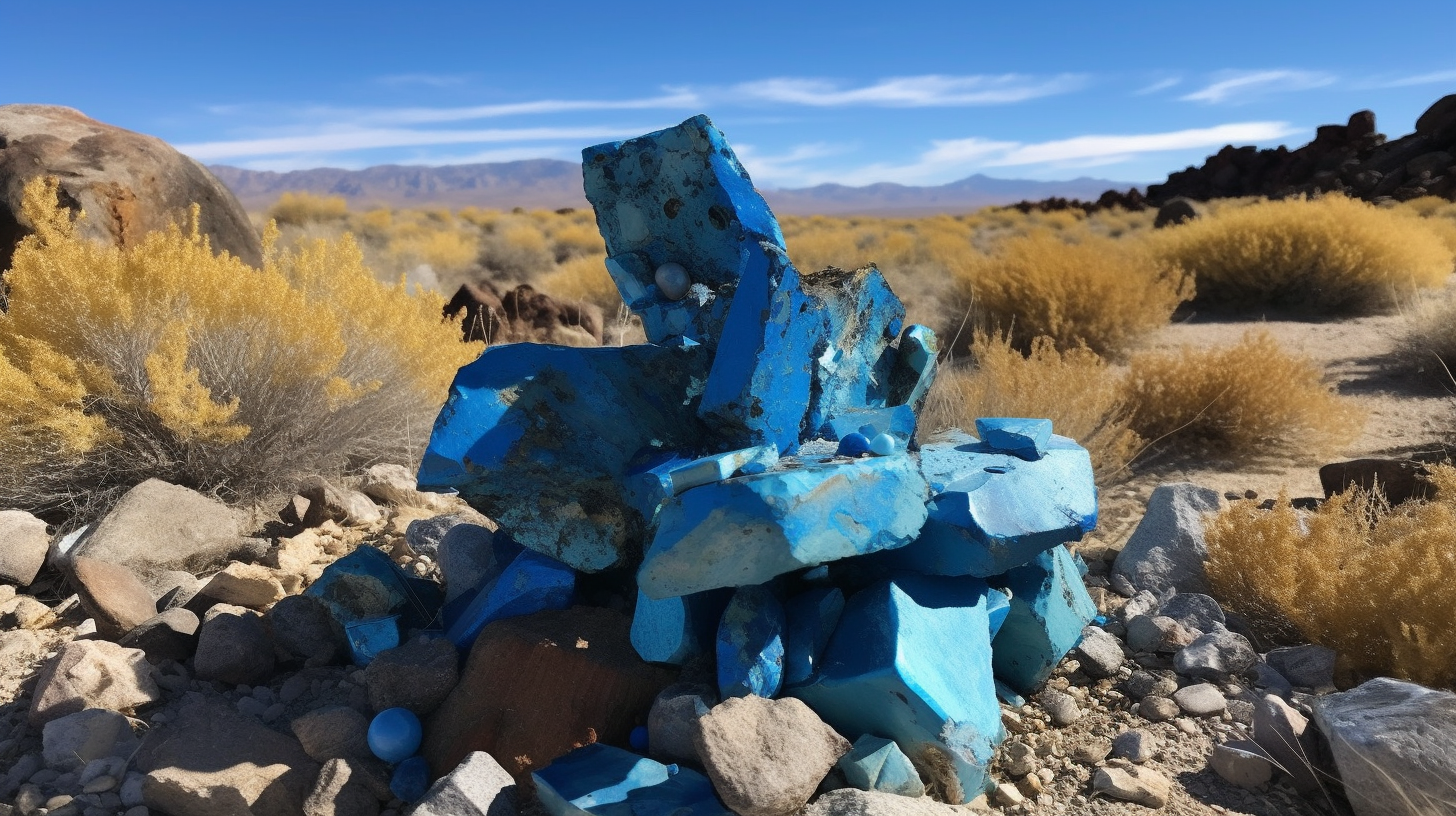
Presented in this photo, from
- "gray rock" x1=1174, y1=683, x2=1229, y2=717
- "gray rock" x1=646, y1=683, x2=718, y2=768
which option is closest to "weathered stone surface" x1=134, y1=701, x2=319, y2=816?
"gray rock" x1=646, y1=683, x2=718, y2=768

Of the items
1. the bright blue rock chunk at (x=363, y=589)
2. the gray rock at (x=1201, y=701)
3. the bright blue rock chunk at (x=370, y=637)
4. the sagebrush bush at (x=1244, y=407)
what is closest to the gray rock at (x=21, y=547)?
the bright blue rock chunk at (x=363, y=589)

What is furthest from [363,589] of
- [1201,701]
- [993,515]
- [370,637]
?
[1201,701]

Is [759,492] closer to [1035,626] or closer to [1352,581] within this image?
[1035,626]

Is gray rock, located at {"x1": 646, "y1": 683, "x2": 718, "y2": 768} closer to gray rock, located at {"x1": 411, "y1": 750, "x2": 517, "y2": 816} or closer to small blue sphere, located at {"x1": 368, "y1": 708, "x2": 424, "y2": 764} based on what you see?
gray rock, located at {"x1": 411, "y1": 750, "x2": 517, "y2": 816}

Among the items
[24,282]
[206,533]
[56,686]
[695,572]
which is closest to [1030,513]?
[695,572]

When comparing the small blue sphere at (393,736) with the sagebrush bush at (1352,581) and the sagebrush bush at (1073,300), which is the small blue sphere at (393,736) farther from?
the sagebrush bush at (1073,300)

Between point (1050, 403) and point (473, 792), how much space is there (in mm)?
4094

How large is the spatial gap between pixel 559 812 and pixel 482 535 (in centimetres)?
117

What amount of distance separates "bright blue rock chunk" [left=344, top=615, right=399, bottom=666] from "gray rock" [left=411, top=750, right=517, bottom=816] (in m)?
0.64

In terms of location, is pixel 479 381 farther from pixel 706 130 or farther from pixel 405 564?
pixel 405 564

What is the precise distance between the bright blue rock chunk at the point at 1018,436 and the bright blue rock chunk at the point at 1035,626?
0.28 meters

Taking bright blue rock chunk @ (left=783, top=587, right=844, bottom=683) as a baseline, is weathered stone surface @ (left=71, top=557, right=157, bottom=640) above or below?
below

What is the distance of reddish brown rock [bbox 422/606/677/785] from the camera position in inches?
86.6

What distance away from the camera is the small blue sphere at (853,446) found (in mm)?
2258
